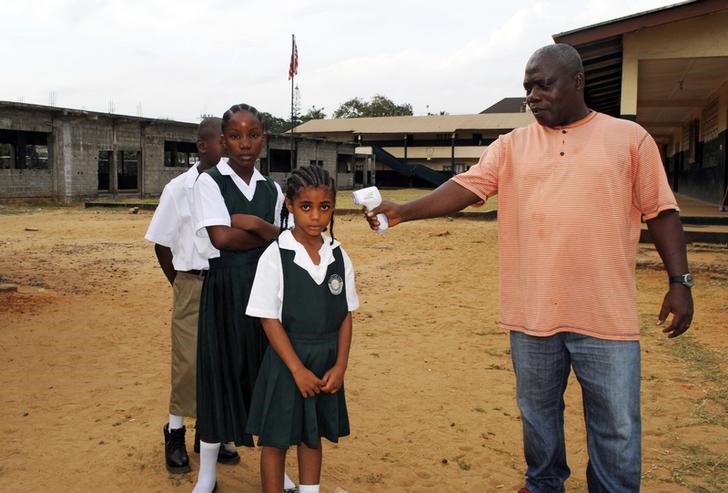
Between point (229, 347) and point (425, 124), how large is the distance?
42.4 meters

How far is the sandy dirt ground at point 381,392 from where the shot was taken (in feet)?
10.4

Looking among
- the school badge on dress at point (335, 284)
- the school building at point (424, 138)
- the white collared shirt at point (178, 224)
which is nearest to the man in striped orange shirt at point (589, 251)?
the school badge on dress at point (335, 284)

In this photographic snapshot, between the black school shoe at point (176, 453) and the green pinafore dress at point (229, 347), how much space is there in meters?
0.51

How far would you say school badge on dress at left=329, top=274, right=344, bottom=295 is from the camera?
2396 mm

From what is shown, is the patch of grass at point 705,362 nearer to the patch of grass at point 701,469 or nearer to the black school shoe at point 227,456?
the patch of grass at point 701,469

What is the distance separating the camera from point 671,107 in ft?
56.2

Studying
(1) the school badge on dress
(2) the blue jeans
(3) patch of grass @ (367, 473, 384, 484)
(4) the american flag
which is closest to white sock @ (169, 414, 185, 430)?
(3) patch of grass @ (367, 473, 384, 484)

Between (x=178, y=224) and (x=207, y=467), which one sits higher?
(x=178, y=224)

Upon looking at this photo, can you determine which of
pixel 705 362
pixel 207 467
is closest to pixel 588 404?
pixel 207 467

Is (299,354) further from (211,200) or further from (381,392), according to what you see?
(381,392)

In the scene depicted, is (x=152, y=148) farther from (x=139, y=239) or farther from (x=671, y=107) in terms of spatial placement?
(x=671, y=107)

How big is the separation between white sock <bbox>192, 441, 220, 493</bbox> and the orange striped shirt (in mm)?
1443

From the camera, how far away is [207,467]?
9.14 feet

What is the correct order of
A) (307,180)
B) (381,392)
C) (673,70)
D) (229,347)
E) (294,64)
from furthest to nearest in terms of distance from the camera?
(294,64)
(673,70)
(381,392)
(229,347)
(307,180)
